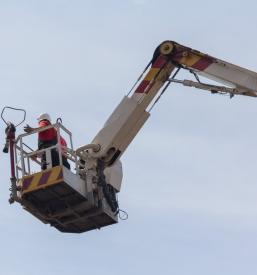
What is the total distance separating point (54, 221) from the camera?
17.8 m

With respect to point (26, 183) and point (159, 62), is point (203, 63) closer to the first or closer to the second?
point (159, 62)

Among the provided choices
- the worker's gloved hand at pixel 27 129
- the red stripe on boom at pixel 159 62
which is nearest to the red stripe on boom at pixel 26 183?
the worker's gloved hand at pixel 27 129

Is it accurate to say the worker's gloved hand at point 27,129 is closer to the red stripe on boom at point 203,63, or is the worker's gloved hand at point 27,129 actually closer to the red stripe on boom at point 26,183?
the red stripe on boom at point 26,183

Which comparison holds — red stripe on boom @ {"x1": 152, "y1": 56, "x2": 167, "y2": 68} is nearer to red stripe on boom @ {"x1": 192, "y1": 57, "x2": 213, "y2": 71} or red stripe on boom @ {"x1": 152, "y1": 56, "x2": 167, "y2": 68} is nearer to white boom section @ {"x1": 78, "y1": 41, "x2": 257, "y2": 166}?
white boom section @ {"x1": 78, "y1": 41, "x2": 257, "y2": 166}

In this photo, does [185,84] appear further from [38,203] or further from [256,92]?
[38,203]

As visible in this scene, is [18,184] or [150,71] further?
[150,71]

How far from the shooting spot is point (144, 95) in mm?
18516

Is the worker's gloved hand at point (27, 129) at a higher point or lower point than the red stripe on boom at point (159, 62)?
lower

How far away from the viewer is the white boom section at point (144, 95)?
60.0 ft

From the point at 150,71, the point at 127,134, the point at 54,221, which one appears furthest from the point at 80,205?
the point at 150,71

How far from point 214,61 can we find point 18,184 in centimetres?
430

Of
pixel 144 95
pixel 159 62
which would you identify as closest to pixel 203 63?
pixel 159 62

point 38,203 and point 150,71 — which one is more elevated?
point 150,71

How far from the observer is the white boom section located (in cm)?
1828
